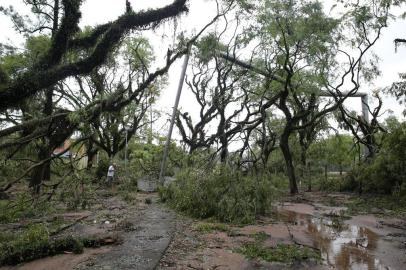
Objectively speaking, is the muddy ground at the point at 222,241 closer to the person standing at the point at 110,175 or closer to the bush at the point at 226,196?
the bush at the point at 226,196

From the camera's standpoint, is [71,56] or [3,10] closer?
[71,56]

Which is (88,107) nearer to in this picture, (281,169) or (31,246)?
(31,246)

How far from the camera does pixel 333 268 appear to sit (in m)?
6.12

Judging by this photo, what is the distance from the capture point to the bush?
10.6 meters

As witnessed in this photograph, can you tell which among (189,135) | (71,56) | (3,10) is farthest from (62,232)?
(189,135)

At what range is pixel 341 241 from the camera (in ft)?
27.2

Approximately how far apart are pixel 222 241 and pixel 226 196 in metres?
2.85

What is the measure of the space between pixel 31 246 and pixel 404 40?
12.0m

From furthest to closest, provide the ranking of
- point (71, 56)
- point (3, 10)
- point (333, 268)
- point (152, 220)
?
point (3, 10), point (152, 220), point (71, 56), point (333, 268)

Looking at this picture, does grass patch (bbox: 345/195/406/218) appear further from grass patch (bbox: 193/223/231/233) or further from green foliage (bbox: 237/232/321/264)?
green foliage (bbox: 237/232/321/264)

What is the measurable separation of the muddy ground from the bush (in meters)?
0.49

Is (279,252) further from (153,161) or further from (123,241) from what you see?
(153,161)

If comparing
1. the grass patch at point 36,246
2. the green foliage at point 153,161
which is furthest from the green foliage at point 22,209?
the green foliage at point 153,161

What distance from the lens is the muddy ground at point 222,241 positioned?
6.25 meters
